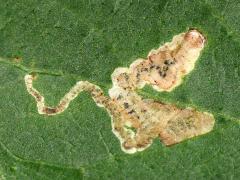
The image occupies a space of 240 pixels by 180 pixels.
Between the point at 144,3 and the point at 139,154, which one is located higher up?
the point at 144,3

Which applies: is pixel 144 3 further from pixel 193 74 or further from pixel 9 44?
pixel 9 44

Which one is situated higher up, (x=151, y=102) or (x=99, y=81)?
(x=99, y=81)

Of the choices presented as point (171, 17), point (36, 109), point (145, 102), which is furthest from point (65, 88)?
point (171, 17)
